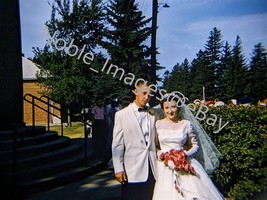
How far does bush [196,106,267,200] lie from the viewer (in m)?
Answer: 4.27

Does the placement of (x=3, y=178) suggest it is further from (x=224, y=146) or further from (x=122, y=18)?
(x=122, y=18)

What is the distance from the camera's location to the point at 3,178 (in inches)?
241

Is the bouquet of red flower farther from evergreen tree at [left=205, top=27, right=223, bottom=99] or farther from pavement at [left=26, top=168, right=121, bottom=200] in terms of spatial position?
pavement at [left=26, top=168, right=121, bottom=200]

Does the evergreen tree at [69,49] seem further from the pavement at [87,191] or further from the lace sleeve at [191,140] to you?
the lace sleeve at [191,140]

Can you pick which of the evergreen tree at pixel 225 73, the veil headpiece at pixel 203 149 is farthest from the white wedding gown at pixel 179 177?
the evergreen tree at pixel 225 73

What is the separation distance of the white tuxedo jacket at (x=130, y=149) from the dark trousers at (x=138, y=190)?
0.07 m

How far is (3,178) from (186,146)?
392 centimetres

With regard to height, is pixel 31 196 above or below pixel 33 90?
below

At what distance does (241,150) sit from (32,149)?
459cm

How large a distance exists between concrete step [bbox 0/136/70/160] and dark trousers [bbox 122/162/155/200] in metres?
3.75

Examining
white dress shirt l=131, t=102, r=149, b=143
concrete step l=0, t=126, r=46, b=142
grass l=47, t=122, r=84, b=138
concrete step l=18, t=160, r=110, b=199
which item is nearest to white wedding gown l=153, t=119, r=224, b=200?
white dress shirt l=131, t=102, r=149, b=143

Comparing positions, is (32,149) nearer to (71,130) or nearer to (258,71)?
(258,71)

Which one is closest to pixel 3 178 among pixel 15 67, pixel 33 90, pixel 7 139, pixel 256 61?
pixel 7 139

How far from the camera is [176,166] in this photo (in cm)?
375
